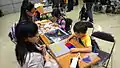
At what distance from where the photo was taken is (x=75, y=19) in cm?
565

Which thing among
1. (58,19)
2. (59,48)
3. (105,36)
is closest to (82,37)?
(59,48)

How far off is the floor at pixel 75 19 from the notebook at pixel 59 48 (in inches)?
44.0

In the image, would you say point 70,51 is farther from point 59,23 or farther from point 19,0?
point 19,0

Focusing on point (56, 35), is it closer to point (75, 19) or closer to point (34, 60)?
point (34, 60)

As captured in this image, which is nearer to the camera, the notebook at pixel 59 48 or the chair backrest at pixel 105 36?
the notebook at pixel 59 48

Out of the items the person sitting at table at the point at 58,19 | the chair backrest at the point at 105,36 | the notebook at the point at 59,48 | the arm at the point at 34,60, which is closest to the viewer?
the arm at the point at 34,60

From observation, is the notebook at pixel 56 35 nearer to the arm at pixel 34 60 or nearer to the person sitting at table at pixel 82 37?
the person sitting at table at pixel 82 37

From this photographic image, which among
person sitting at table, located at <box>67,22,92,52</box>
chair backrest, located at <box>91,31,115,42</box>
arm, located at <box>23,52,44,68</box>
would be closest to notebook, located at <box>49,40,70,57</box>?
person sitting at table, located at <box>67,22,92,52</box>

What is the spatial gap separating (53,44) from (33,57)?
43.1 inches

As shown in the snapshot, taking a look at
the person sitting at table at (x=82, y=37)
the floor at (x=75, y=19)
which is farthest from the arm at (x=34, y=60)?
the floor at (x=75, y=19)

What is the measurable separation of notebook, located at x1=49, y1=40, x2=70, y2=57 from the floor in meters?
1.12

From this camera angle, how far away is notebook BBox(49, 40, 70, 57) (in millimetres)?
2592

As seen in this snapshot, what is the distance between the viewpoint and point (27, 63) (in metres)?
1.69

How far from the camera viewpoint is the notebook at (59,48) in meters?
2.59
